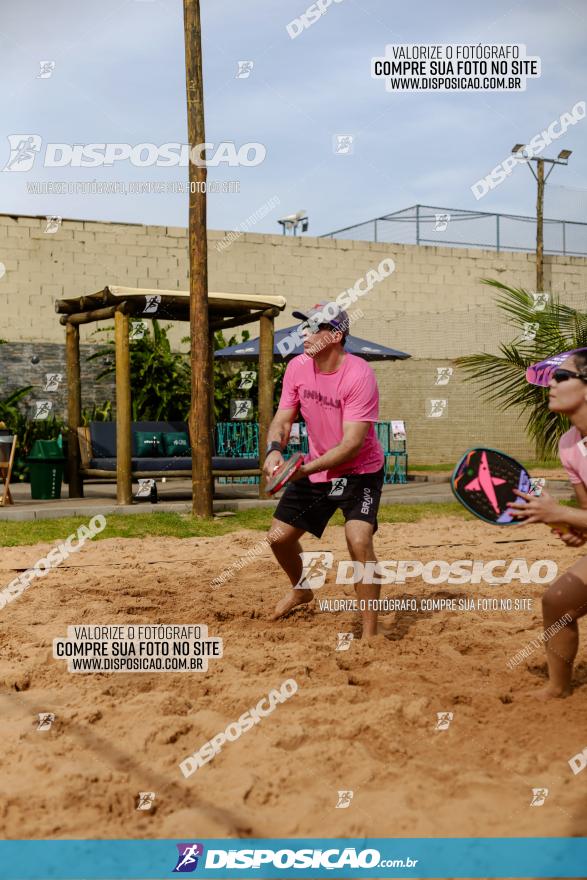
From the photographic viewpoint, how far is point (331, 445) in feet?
17.2

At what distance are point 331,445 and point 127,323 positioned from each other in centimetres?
642

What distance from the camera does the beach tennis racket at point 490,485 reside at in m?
3.75

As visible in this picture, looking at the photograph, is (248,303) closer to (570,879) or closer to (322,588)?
(322,588)

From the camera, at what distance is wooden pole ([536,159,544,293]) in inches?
885

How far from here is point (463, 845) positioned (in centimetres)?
277

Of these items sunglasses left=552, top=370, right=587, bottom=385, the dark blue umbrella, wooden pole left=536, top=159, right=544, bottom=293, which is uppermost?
wooden pole left=536, top=159, right=544, bottom=293

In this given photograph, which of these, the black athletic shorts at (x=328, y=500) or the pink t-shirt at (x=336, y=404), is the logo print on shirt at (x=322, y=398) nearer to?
the pink t-shirt at (x=336, y=404)

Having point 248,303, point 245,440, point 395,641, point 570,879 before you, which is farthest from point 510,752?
point 245,440

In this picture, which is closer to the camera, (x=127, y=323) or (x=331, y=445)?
(x=331, y=445)

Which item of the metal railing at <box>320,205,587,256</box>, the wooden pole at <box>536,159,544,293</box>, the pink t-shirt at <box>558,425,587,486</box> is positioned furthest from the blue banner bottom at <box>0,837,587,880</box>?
the wooden pole at <box>536,159,544,293</box>

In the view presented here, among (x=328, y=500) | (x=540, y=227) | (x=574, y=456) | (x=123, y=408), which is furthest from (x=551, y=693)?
(x=540, y=227)

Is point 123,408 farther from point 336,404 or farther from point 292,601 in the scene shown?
point 336,404

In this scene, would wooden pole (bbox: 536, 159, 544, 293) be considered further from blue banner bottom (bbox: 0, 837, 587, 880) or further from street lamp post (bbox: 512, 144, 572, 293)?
blue banner bottom (bbox: 0, 837, 587, 880)

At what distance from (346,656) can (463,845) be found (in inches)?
79.5
